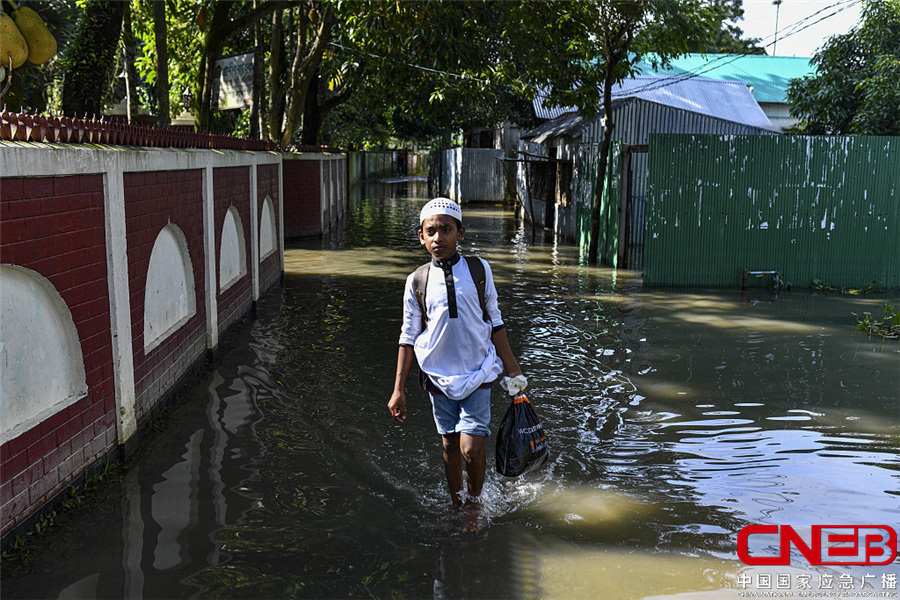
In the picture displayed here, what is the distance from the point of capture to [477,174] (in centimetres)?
3194

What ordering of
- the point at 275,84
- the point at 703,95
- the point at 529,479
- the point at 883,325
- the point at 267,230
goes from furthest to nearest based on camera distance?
the point at 703,95 < the point at 275,84 < the point at 267,230 < the point at 883,325 < the point at 529,479

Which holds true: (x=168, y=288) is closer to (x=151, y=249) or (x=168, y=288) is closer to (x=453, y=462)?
(x=151, y=249)

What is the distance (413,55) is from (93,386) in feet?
36.8

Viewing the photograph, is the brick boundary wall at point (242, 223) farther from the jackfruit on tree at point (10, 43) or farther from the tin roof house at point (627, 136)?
the tin roof house at point (627, 136)

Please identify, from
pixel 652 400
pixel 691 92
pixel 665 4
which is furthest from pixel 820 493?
pixel 691 92

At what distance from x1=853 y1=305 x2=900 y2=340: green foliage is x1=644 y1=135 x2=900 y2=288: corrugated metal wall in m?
2.56

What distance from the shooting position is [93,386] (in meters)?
4.88

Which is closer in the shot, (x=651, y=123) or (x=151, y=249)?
(x=151, y=249)

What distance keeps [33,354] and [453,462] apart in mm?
2306

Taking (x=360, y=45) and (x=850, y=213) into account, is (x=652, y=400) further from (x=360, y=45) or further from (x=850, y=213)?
(x=360, y=45)

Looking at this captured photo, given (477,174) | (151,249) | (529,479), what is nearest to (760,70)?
(477,174)

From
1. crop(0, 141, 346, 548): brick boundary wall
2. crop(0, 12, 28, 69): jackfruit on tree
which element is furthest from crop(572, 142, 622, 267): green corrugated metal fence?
crop(0, 12, 28, 69): jackfruit on tree

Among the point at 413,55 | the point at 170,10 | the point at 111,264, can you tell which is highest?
the point at 170,10

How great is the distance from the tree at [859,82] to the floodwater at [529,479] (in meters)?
9.27
